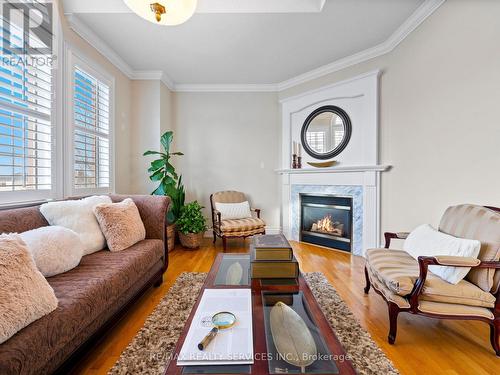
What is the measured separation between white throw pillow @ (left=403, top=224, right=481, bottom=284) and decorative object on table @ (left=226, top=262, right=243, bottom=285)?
139cm

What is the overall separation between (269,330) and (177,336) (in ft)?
3.01

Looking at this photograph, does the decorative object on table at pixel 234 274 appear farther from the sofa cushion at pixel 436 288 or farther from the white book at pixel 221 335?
the sofa cushion at pixel 436 288

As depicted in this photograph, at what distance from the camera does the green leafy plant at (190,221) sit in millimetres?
3600

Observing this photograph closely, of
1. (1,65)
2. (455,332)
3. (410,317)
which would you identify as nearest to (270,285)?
(410,317)

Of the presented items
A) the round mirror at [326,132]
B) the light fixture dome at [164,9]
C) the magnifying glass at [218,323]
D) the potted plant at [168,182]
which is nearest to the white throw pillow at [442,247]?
the magnifying glass at [218,323]

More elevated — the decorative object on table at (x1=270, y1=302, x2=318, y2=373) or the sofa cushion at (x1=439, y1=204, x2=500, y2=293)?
the sofa cushion at (x1=439, y1=204, x2=500, y2=293)

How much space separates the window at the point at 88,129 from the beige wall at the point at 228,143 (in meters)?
1.28

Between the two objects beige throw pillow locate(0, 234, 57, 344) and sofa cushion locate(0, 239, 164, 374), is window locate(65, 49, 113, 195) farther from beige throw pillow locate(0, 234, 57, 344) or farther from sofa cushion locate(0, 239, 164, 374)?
beige throw pillow locate(0, 234, 57, 344)

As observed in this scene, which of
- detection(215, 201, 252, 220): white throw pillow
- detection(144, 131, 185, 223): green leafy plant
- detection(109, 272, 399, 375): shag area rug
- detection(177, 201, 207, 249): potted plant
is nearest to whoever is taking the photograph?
detection(109, 272, 399, 375): shag area rug

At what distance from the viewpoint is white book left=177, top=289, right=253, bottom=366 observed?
2.78 feet

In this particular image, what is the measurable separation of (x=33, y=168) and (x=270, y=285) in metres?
2.30

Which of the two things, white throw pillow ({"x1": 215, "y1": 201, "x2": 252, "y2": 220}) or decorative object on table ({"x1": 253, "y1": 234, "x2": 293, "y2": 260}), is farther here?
white throw pillow ({"x1": 215, "y1": 201, "x2": 252, "y2": 220})

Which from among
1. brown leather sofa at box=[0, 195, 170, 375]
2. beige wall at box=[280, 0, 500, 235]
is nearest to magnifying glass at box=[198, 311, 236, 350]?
brown leather sofa at box=[0, 195, 170, 375]

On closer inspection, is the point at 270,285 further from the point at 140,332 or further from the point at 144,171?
the point at 144,171
